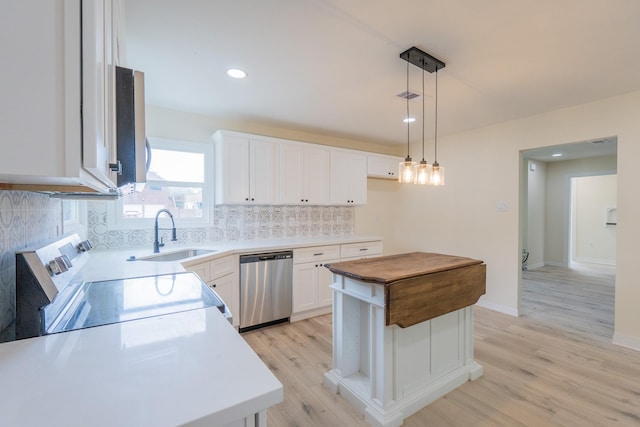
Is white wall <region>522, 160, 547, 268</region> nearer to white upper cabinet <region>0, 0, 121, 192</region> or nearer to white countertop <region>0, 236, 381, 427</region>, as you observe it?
white countertop <region>0, 236, 381, 427</region>

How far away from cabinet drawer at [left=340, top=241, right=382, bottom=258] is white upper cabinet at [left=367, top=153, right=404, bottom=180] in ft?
3.65

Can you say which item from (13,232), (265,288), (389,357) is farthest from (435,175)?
(13,232)

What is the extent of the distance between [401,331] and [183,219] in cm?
263

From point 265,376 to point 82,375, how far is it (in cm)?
43

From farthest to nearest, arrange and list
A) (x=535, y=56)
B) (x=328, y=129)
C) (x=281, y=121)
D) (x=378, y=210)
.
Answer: (x=378, y=210) < (x=328, y=129) < (x=281, y=121) < (x=535, y=56)

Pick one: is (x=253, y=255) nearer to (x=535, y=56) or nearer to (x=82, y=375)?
(x=82, y=375)

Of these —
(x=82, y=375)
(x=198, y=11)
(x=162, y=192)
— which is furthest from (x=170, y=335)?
(x=162, y=192)

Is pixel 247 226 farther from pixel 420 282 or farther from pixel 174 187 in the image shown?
pixel 420 282

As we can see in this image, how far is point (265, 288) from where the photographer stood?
315cm

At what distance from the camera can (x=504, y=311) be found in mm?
3697

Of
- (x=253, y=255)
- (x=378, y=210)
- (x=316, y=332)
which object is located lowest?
(x=316, y=332)

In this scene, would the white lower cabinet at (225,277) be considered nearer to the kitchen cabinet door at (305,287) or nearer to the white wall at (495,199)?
the kitchen cabinet door at (305,287)

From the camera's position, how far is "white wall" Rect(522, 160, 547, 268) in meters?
6.57

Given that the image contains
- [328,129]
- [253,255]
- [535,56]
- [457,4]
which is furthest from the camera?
[328,129]
